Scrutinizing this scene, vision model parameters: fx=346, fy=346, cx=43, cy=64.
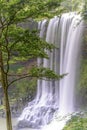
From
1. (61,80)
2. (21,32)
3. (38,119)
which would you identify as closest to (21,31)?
(21,32)

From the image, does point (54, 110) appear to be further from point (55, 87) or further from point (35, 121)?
point (55, 87)

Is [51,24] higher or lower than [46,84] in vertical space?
higher

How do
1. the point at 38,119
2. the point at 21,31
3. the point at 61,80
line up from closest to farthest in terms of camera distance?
the point at 21,31 < the point at 38,119 < the point at 61,80

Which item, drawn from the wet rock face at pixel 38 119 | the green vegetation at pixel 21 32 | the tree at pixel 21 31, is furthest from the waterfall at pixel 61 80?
the tree at pixel 21 31

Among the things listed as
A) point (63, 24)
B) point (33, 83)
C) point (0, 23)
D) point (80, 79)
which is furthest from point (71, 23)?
point (0, 23)

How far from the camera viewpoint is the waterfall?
15.7 metres

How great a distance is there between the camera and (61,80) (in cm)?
1697

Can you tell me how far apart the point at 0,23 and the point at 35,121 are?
307 inches

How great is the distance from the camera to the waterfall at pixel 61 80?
51.5 feet

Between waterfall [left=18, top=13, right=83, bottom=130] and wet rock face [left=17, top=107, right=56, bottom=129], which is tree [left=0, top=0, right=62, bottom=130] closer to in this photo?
wet rock face [left=17, top=107, right=56, bottom=129]

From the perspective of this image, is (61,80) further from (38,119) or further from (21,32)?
(21,32)

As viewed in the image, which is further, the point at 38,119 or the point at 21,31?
the point at 38,119

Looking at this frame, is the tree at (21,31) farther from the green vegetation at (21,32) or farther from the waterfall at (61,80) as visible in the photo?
the waterfall at (61,80)

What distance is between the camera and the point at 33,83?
19.5 metres
